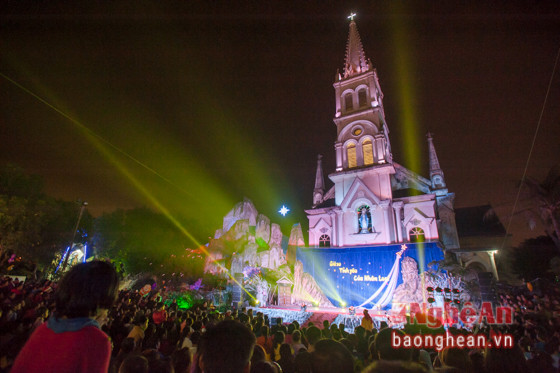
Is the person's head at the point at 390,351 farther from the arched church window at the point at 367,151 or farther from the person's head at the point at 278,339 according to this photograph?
the arched church window at the point at 367,151

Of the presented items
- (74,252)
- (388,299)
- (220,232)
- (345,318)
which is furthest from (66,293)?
(74,252)

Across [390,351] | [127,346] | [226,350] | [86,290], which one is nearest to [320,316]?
[390,351]

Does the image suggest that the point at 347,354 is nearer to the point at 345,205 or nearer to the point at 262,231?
the point at 345,205

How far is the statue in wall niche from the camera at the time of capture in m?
19.0

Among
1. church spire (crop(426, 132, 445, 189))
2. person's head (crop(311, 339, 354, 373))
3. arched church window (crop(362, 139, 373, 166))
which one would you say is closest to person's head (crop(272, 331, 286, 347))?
person's head (crop(311, 339, 354, 373))

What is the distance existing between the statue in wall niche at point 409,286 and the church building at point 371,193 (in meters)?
2.91

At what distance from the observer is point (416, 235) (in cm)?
2266

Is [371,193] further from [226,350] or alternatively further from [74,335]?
[74,335]

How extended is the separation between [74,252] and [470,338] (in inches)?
1552

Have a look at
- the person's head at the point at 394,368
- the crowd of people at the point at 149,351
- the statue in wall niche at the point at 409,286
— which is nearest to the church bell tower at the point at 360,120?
the statue in wall niche at the point at 409,286

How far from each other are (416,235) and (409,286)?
199 inches

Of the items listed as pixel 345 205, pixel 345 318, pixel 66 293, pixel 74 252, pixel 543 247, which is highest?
pixel 345 205

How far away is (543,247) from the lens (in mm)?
31438

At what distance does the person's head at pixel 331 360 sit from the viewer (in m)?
2.67
